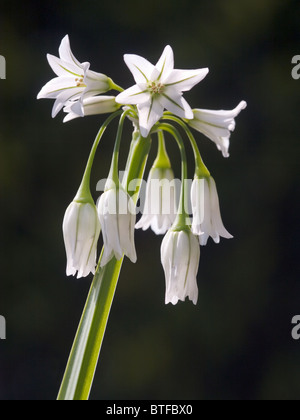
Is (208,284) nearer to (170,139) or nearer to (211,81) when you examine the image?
(170,139)

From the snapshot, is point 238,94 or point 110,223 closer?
point 110,223

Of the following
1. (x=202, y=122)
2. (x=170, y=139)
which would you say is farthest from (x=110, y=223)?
(x=170, y=139)

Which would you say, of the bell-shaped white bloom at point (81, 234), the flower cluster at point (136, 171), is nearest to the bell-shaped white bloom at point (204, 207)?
the flower cluster at point (136, 171)

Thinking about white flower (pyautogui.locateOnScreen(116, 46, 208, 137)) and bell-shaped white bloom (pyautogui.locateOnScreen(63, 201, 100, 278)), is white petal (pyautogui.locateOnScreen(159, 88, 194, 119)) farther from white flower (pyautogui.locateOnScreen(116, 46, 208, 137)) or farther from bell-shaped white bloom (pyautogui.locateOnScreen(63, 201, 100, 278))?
bell-shaped white bloom (pyautogui.locateOnScreen(63, 201, 100, 278))

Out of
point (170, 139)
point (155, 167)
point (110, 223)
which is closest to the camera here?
point (110, 223)

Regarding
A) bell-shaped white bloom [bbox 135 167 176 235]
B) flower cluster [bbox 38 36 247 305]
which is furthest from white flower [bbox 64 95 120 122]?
bell-shaped white bloom [bbox 135 167 176 235]

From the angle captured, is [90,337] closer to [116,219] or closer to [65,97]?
[116,219]

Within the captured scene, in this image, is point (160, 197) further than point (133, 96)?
Yes

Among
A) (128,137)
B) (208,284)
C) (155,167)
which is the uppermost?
(128,137)

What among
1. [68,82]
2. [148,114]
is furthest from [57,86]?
[148,114]
